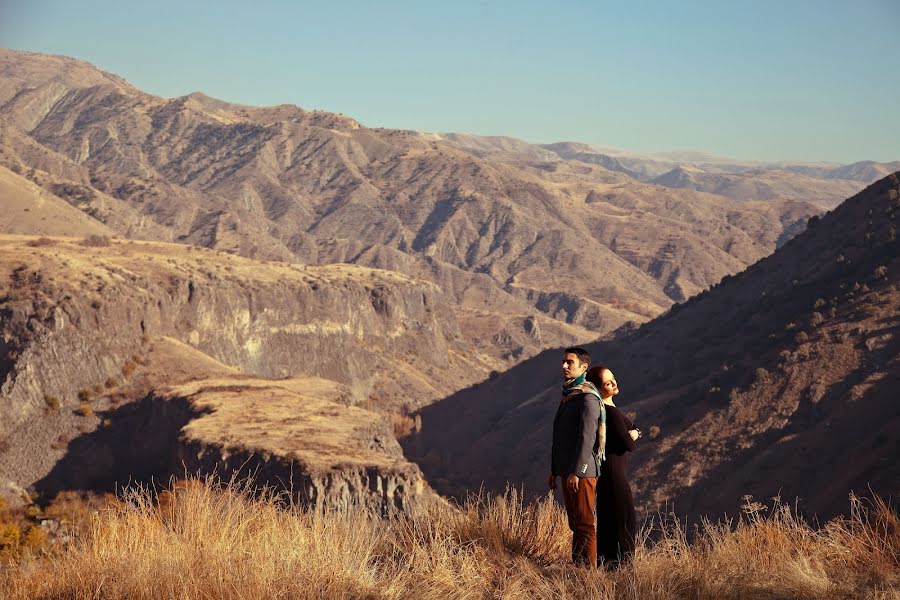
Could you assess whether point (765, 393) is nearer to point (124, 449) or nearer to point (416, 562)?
point (124, 449)

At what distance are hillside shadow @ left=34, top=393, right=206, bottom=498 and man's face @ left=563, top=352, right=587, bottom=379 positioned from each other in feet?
200

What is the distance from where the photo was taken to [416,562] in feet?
35.3

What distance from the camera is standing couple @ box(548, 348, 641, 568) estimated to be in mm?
11383

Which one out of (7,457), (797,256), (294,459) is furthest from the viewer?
(797,256)

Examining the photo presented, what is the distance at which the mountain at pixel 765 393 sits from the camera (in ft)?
181

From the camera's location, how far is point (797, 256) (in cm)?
9369

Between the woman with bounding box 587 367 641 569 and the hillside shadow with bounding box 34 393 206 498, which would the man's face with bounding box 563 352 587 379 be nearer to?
the woman with bounding box 587 367 641 569

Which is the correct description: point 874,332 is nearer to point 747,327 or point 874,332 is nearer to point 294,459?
point 747,327

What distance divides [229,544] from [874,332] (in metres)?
61.0

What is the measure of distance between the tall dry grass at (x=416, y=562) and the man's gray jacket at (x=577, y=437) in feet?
3.40

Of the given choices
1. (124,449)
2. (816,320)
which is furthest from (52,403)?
(816,320)

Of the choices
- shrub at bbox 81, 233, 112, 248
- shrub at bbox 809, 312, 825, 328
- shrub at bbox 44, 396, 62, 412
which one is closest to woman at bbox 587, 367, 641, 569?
shrub at bbox 809, 312, 825, 328

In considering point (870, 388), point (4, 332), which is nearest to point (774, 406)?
point (870, 388)

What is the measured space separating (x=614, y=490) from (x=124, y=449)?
72.8 m
